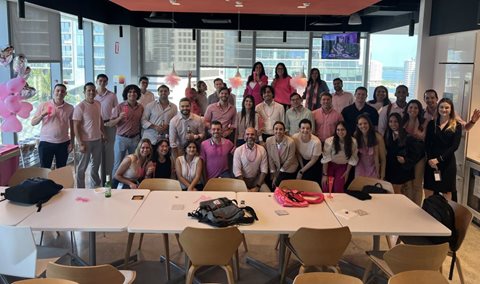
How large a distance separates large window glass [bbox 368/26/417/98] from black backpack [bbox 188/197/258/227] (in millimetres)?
7618

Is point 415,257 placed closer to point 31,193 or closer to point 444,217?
point 444,217

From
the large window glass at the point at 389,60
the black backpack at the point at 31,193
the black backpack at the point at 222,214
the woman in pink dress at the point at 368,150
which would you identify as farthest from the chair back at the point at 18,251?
the large window glass at the point at 389,60

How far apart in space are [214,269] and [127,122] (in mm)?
2699

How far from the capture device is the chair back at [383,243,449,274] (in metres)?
3.03

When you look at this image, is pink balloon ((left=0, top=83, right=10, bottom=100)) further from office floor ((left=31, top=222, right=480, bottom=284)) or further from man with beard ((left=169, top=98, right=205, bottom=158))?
man with beard ((left=169, top=98, right=205, bottom=158))

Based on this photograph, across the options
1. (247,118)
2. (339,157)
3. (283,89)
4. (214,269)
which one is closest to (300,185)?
(339,157)

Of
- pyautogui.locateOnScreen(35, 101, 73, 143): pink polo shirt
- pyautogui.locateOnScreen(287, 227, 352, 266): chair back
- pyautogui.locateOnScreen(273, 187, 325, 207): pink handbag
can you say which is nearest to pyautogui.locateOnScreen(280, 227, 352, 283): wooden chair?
pyautogui.locateOnScreen(287, 227, 352, 266): chair back

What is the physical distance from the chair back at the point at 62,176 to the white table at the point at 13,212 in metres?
0.78

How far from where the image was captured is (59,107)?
19.1ft

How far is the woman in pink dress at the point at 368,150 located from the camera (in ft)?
16.9

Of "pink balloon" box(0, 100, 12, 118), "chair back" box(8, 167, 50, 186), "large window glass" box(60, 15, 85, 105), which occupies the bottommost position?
"chair back" box(8, 167, 50, 186)

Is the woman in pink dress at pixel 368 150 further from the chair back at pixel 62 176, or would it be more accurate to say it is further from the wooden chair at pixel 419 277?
the chair back at pixel 62 176

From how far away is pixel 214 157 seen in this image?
17.0 feet

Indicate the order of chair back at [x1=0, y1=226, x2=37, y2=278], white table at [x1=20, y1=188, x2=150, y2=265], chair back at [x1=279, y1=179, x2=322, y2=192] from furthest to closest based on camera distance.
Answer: chair back at [x1=279, y1=179, x2=322, y2=192] < white table at [x1=20, y1=188, x2=150, y2=265] < chair back at [x1=0, y1=226, x2=37, y2=278]
